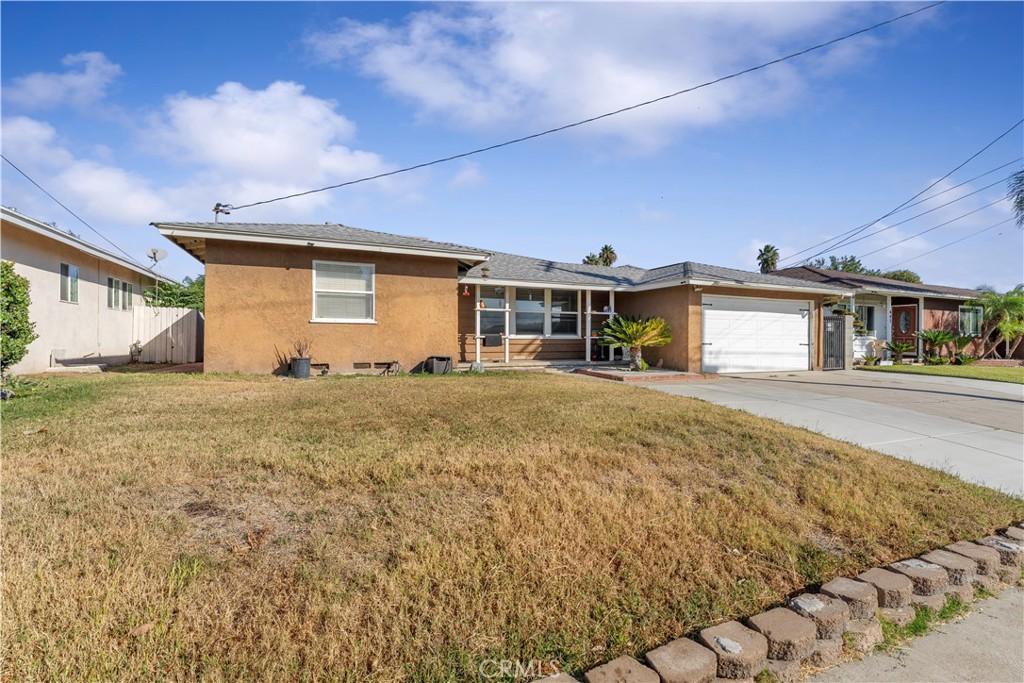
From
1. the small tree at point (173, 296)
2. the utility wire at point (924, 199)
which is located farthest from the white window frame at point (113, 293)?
the utility wire at point (924, 199)

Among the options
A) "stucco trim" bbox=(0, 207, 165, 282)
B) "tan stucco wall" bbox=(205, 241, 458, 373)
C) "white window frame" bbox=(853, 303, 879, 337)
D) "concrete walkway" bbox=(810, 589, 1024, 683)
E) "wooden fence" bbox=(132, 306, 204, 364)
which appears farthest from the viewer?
"white window frame" bbox=(853, 303, 879, 337)

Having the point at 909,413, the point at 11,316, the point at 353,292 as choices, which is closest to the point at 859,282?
the point at 909,413

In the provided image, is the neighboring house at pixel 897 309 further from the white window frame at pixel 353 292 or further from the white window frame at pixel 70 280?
the white window frame at pixel 70 280

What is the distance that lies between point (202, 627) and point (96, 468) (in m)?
2.53

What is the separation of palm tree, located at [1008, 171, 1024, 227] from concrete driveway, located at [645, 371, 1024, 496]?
631 cm

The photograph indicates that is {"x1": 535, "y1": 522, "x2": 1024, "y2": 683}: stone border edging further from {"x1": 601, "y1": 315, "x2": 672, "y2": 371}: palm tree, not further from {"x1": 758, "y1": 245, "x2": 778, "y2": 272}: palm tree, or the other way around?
{"x1": 758, "y1": 245, "x2": 778, "y2": 272}: palm tree

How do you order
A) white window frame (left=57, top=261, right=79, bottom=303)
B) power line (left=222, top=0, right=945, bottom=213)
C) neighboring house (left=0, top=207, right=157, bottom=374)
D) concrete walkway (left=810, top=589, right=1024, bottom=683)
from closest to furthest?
concrete walkway (left=810, top=589, right=1024, bottom=683) → power line (left=222, top=0, right=945, bottom=213) → neighboring house (left=0, top=207, right=157, bottom=374) → white window frame (left=57, top=261, right=79, bottom=303)

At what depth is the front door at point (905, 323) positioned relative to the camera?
21.0 meters

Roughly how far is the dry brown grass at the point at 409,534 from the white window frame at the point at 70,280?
8.17 m

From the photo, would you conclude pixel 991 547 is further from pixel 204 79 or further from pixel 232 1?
pixel 204 79

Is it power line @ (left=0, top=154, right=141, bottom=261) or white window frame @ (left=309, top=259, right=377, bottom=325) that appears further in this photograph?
power line @ (left=0, top=154, right=141, bottom=261)

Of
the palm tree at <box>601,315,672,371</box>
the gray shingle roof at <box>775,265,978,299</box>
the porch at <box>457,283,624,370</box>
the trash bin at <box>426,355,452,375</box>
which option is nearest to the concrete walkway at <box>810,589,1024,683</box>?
the trash bin at <box>426,355,452,375</box>

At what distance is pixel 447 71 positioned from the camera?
10055 mm

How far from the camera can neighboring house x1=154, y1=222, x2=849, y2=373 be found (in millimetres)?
10383
